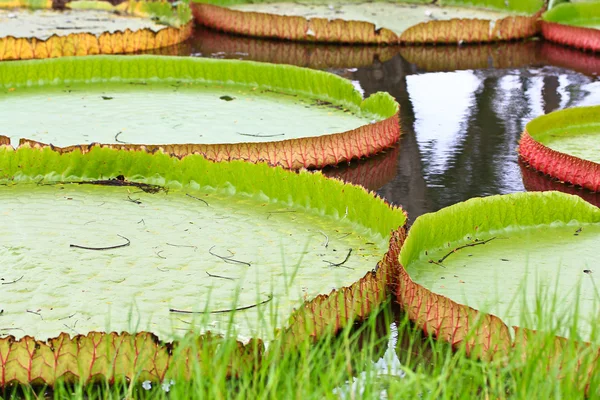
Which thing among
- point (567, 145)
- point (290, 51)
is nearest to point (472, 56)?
point (290, 51)

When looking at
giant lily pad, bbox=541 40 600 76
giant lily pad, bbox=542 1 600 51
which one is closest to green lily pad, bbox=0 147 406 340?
giant lily pad, bbox=541 40 600 76

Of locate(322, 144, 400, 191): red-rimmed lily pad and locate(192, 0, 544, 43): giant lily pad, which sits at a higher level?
locate(192, 0, 544, 43): giant lily pad

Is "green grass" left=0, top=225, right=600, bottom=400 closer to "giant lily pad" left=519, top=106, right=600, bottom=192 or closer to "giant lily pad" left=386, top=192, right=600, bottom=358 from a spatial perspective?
"giant lily pad" left=386, top=192, right=600, bottom=358

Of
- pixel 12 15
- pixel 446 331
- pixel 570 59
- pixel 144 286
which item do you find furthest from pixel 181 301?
pixel 12 15

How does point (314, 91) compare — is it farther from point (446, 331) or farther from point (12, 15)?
point (12, 15)

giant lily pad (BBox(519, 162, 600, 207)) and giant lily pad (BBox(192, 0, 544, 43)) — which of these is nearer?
giant lily pad (BBox(519, 162, 600, 207))

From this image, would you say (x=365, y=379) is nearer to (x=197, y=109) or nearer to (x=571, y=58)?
(x=197, y=109)
